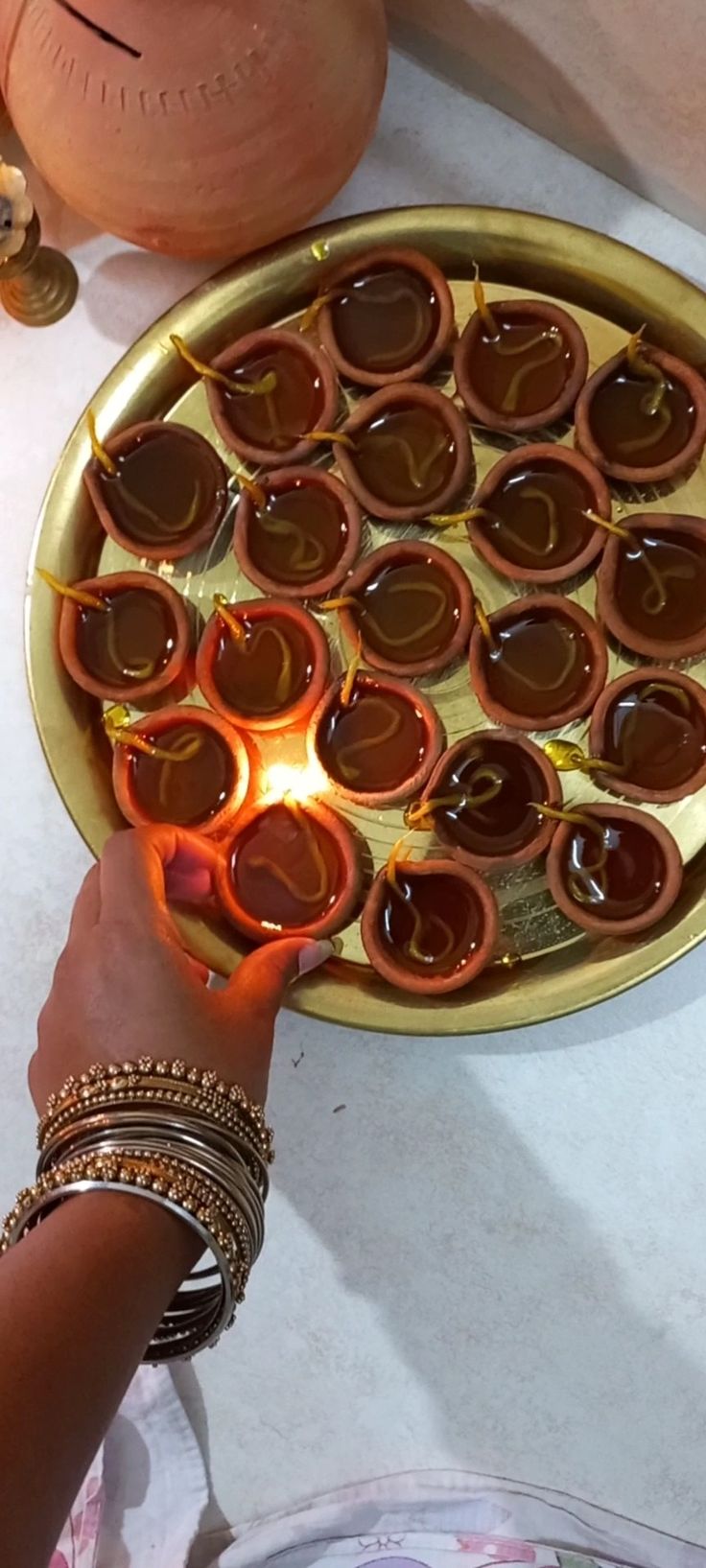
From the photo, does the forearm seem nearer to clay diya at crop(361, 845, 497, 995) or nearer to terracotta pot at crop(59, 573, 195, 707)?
clay diya at crop(361, 845, 497, 995)

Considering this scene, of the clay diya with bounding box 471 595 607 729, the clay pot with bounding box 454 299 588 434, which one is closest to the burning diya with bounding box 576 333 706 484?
the clay pot with bounding box 454 299 588 434

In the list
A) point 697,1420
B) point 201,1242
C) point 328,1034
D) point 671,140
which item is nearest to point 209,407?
point 671,140

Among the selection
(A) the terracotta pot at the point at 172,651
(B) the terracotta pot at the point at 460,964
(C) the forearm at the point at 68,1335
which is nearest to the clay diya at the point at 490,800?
(B) the terracotta pot at the point at 460,964

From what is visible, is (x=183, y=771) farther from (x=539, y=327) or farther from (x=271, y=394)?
(x=539, y=327)

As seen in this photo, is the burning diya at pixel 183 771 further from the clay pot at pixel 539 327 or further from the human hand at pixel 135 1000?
the clay pot at pixel 539 327

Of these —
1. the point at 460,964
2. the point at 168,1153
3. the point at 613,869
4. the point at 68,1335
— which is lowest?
the point at 68,1335

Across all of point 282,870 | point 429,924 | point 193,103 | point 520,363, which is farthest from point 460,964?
point 193,103
